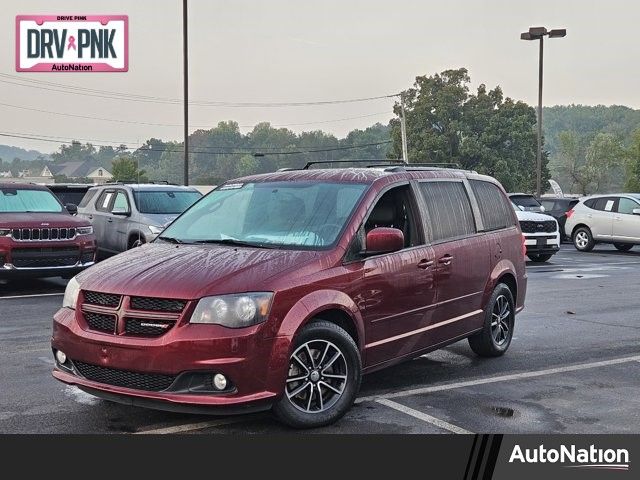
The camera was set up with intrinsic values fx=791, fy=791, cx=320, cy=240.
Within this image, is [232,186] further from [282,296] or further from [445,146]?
[445,146]

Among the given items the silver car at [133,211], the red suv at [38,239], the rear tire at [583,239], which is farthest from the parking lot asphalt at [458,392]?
the rear tire at [583,239]

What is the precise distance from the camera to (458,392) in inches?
250

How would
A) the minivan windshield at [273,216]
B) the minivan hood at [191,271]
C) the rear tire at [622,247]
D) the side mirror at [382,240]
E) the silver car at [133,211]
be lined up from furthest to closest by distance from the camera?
the rear tire at [622,247]
the silver car at [133,211]
the minivan windshield at [273,216]
the side mirror at [382,240]
the minivan hood at [191,271]

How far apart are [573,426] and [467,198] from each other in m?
2.57

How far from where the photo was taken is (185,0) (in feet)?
95.4

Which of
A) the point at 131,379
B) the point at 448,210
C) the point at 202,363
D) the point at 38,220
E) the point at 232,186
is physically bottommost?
the point at 131,379

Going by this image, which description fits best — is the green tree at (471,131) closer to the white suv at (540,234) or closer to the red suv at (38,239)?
the white suv at (540,234)

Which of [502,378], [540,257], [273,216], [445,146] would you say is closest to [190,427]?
[273,216]

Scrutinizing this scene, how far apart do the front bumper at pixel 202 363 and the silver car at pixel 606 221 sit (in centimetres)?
1990

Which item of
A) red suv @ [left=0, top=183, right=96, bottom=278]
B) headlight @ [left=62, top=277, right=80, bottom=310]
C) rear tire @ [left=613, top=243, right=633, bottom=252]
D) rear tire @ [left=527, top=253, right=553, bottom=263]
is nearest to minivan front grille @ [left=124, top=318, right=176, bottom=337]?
headlight @ [left=62, top=277, right=80, bottom=310]

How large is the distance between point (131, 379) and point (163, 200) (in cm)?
1076

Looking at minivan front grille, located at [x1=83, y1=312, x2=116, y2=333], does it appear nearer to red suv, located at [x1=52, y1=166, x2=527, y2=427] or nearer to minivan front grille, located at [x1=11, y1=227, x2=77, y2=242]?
A: red suv, located at [x1=52, y1=166, x2=527, y2=427]

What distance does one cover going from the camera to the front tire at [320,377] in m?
5.17

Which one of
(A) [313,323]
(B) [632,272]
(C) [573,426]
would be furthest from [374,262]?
(B) [632,272]
